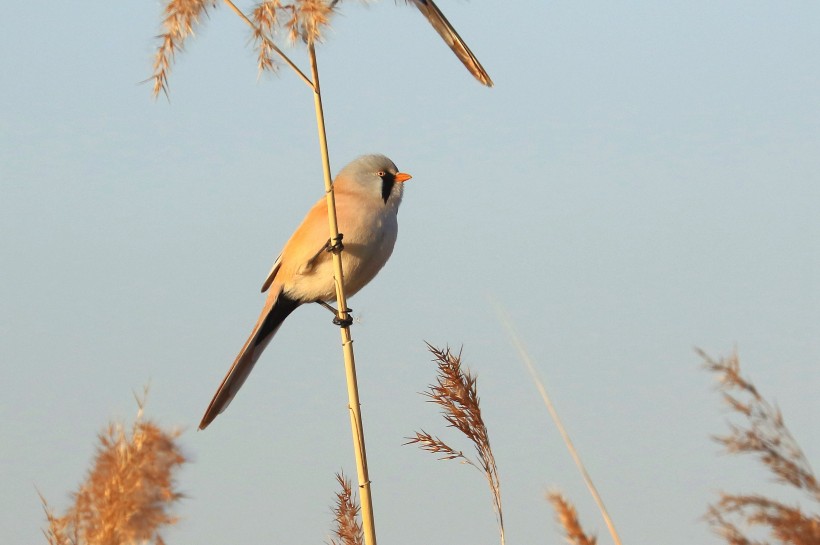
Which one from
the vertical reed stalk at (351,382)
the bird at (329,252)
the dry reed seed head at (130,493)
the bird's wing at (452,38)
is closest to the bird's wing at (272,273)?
the bird at (329,252)

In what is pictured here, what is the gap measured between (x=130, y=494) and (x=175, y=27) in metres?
1.64

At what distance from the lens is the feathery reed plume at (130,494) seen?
5.41ft

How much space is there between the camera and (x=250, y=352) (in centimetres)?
427

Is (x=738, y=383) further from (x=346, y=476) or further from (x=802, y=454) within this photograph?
(x=346, y=476)

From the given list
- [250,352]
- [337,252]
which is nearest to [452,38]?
[337,252]

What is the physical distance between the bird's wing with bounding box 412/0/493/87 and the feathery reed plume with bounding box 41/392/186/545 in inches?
88.4

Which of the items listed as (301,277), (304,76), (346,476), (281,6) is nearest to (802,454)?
(346,476)

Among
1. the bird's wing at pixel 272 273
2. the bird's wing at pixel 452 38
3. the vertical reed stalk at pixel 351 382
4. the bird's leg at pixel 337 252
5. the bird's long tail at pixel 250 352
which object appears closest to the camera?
the vertical reed stalk at pixel 351 382

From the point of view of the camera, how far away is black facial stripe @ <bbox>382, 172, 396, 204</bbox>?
4293 millimetres

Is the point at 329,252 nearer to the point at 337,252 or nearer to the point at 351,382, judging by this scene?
the point at 337,252

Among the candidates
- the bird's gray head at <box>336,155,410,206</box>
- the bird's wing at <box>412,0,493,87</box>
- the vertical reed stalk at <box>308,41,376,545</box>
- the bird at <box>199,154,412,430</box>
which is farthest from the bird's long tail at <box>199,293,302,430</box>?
the bird's wing at <box>412,0,493,87</box>

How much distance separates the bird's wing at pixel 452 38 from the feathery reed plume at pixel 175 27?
3.71 feet

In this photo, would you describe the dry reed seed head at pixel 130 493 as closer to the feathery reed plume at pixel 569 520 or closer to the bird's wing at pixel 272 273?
the feathery reed plume at pixel 569 520

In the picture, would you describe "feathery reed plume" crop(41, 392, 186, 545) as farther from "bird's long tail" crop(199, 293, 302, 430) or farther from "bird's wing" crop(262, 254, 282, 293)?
"bird's wing" crop(262, 254, 282, 293)
